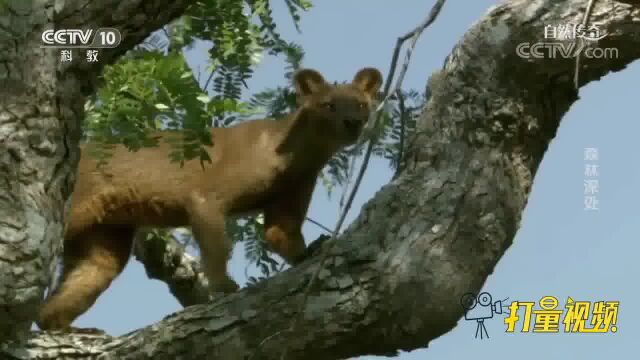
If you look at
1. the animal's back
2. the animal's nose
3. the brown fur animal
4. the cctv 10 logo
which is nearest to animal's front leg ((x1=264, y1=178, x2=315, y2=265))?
the brown fur animal

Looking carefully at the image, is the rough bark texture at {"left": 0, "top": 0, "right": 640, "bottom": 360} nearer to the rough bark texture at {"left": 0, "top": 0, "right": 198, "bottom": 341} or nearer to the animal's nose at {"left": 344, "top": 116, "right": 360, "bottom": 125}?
the rough bark texture at {"left": 0, "top": 0, "right": 198, "bottom": 341}

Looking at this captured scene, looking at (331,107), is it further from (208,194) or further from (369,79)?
(208,194)

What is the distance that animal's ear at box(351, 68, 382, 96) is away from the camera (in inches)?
336

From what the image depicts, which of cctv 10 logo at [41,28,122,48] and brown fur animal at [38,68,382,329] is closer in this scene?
cctv 10 logo at [41,28,122,48]

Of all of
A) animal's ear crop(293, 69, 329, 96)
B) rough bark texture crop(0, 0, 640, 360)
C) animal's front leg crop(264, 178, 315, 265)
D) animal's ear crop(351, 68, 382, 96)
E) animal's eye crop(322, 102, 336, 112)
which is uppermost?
animal's ear crop(351, 68, 382, 96)

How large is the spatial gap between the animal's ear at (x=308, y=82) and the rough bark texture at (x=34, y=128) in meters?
3.01

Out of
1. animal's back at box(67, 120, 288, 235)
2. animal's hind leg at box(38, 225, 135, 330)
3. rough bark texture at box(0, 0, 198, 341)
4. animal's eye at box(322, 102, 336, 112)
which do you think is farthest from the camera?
animal's eye at box(322, 102, 336, 112)

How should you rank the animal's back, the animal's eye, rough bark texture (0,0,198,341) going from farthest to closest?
the animal's eye, the animal's back, rough bark texture (0,0,198,341)

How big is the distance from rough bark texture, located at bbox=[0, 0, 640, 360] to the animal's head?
7.69ft

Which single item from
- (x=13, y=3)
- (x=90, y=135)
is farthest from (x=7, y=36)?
(x=90, y=135)

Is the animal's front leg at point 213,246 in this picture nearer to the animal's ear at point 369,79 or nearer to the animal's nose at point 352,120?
the animal's nose at point 352,120

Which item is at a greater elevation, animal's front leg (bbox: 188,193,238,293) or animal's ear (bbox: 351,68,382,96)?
animal's ear (bbox: 351,68,382,96)

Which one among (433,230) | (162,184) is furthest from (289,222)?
(433,230)

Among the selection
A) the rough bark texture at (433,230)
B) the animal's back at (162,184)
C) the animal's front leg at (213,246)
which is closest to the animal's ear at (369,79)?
the animal's back at (162,184)
